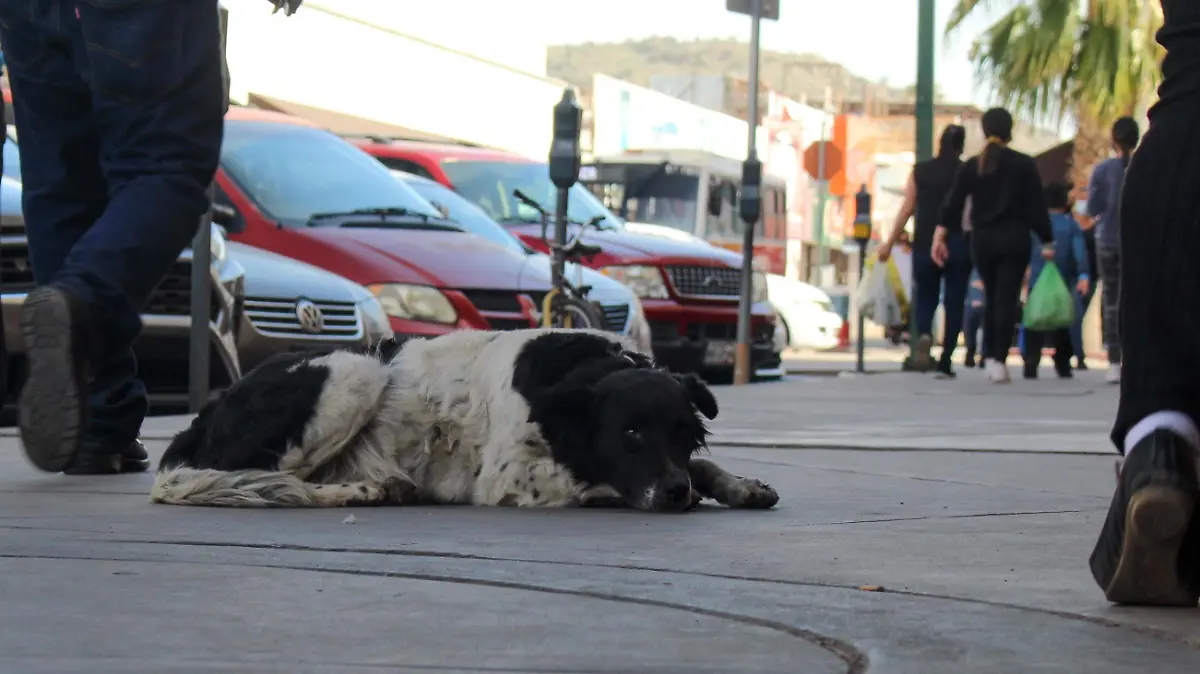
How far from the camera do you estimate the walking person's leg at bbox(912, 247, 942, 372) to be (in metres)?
16.7

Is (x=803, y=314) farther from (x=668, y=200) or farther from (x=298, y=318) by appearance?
(x=298, y=318)

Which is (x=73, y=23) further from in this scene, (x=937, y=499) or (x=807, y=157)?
(x=807, y=157)

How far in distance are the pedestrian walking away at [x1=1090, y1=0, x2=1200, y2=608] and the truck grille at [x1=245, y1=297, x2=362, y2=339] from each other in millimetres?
6766

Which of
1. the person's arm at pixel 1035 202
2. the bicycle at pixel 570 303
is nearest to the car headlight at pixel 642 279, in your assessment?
the bicycle at pixel 570 303

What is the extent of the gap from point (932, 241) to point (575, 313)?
5.15m

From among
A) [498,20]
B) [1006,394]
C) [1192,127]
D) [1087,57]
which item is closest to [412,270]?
[1006,394]

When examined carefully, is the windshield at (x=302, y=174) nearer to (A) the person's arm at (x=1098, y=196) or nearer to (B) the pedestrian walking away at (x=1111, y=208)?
(B) the pedestrian walking away at (x=1111, y=208)

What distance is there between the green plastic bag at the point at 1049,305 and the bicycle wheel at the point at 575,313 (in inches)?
195

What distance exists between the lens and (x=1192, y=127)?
332cm

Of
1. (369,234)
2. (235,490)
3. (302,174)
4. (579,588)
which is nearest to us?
(579,588)

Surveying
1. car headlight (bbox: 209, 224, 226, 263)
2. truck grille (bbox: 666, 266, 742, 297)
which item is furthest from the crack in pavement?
truck grille (bbox: 666, 266, 742, 297)

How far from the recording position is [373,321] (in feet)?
32.4

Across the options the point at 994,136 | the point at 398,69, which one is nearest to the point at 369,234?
the point at 994,136

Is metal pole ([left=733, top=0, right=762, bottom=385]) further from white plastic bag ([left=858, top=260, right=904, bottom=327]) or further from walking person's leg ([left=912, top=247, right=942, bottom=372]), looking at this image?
white plastic bag ([left=858, top=260, right=904, bottom=327])
